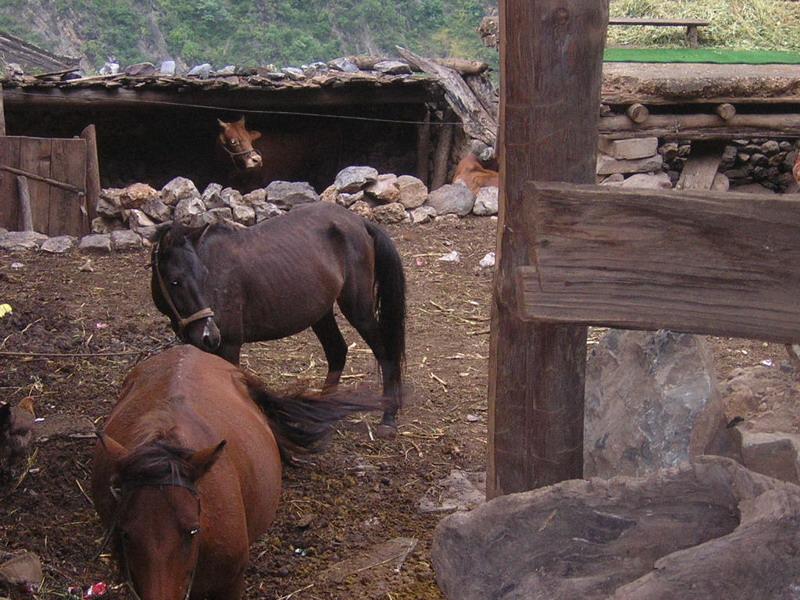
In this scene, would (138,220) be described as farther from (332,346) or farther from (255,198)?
(332,346)

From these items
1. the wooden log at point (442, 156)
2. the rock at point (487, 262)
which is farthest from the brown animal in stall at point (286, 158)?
the rock at point (487, 262)

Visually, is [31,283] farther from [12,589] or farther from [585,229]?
[585,229]

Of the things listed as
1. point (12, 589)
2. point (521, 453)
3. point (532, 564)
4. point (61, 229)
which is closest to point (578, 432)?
point (521, 453)

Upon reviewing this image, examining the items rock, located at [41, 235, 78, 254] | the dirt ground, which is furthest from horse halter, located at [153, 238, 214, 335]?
rock, located at [41, 235, 78, 254]

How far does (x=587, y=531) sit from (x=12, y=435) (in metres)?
3.39

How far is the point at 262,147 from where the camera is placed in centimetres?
1477

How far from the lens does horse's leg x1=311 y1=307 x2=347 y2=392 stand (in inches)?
244

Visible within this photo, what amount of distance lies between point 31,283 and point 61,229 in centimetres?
211

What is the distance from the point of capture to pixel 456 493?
486 cm

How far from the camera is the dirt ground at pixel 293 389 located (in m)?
4.16

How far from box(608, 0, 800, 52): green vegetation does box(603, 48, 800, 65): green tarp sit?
0.45 meters

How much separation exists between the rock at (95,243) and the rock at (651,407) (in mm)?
7132

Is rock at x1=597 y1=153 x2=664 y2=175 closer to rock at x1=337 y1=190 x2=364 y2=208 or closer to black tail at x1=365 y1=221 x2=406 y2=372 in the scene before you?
rock at x1=337 y1=190 x2=364 y2=208

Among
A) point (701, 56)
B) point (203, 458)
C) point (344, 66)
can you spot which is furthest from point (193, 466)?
point (344, 66)
